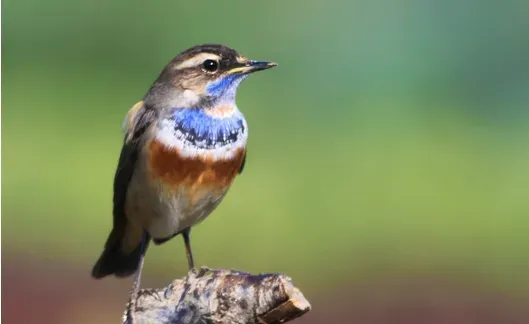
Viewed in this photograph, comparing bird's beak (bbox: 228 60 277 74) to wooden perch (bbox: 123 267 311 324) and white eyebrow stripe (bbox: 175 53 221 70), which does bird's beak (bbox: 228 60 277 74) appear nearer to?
white eyebrow stripe (bbox: 175 53 221 70)

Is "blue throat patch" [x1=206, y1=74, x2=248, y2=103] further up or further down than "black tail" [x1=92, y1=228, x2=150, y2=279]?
further up

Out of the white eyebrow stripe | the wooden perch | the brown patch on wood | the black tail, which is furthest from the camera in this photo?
the black tail

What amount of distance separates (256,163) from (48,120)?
144 centimetres

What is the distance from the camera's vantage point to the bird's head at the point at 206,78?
3.47 meters

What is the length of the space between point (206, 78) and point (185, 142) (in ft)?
0.81

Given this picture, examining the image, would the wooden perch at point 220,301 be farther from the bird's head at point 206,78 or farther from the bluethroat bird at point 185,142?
the bird's head at point 206,78

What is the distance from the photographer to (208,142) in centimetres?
339

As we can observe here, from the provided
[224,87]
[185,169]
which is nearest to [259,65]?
[224,87]

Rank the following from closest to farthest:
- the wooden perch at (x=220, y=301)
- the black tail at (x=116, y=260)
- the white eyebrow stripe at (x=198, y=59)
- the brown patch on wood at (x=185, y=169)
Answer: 1. the wooden perch at (x=220, y=301)
2. the brown patch on wood at (x=185, y=169)
3. the white eyebrow stripe at (x=198, y=59)
4. the black tail at (x=116, y=260)

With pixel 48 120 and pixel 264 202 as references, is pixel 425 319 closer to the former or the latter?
pixel 264 202

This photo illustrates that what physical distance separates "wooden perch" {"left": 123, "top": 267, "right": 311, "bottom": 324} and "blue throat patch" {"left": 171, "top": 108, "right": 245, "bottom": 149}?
18.1 inches

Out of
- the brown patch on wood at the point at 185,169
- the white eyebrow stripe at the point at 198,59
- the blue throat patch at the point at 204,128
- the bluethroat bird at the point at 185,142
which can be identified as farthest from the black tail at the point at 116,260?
the white eyebrow stripe at the point at 198,59

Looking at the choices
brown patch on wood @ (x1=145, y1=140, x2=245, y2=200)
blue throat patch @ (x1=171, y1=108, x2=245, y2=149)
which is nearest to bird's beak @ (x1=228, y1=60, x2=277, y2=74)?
blue throat patch @ (x1=171, y1=108, x2=245, y2=149)

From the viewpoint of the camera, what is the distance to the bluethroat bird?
11.1ft
